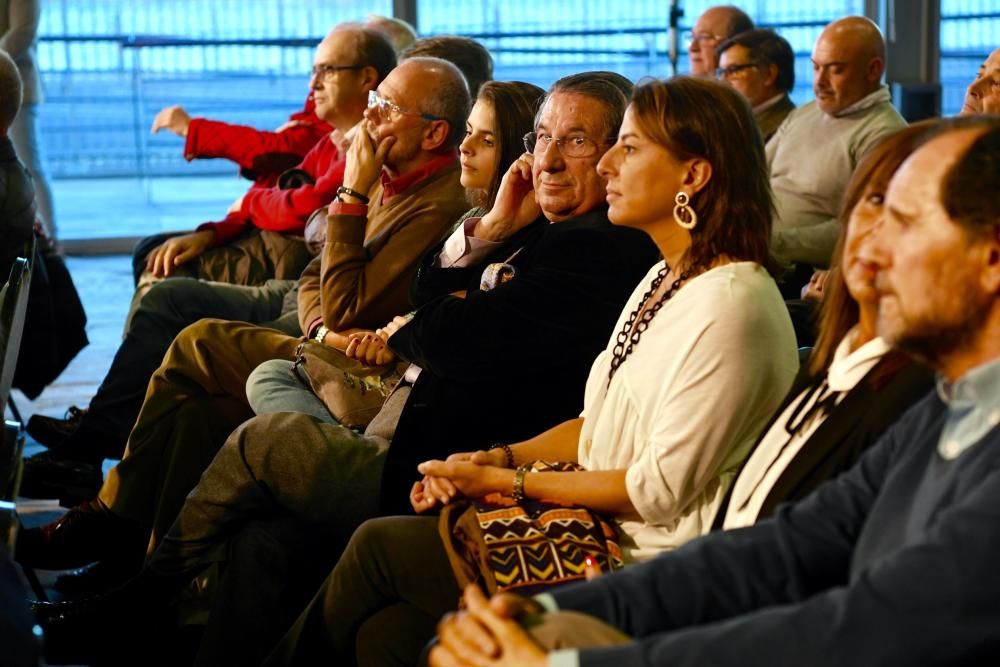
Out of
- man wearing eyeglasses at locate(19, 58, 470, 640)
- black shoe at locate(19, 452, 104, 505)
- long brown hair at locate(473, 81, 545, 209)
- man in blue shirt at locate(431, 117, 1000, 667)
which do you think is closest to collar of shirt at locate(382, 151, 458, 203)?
man wearing eyeglasses at locate(19, 58, 470, 640)

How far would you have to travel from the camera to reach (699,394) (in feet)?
6.38

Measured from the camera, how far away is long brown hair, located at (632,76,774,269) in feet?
6.97

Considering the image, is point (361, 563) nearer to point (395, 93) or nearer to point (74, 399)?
point (395, 93)

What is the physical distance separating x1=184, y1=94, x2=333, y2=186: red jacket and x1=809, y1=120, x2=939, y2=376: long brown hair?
10.2 feet

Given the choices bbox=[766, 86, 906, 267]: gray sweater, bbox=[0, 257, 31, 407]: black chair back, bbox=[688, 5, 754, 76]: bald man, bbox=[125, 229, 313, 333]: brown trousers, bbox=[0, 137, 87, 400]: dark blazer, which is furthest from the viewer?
bbox=[688, 5, 754, 76]: bald man

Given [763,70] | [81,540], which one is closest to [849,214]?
[81,540]

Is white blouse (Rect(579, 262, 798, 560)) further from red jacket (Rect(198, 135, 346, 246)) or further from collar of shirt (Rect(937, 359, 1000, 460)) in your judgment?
red jacket (Rect(198, 135, 346, 246))

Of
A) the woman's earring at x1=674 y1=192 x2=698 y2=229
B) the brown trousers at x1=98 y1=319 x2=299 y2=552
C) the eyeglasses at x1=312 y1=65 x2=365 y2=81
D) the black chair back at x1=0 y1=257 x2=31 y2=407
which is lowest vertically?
the brown trousers at x1=98 y1=319 x2=299 y2=552

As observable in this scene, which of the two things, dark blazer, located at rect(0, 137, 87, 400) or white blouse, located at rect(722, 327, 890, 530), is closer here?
white blouse, located at rect(722, 327, 890, 530)

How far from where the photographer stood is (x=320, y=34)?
8.62m

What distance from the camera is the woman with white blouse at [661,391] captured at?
1959 millimetres

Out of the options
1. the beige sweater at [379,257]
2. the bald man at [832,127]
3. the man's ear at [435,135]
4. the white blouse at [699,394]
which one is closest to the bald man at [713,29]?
the bald man at [832,127]

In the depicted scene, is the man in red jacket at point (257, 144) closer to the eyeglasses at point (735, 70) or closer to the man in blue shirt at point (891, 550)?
the eyeglasses at point (735, 70)

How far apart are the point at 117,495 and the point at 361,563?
1257 millimetres
